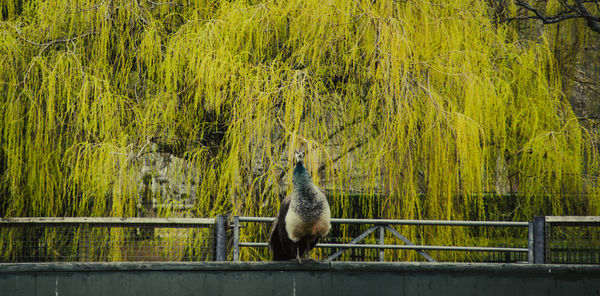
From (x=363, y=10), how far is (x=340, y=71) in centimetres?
86

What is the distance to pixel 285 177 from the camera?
8664mm

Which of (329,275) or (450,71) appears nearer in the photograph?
(329,275)

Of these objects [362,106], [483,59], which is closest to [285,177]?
[362,106]

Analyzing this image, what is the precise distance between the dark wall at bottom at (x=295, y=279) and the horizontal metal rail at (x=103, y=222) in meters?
1.14

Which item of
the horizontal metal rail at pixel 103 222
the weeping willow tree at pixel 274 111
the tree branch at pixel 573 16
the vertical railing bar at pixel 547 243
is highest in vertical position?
the tree branch at pixel 573 16

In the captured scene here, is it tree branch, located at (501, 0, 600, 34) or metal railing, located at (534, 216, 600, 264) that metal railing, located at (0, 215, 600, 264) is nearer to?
metal railing, located at (534, 216, 600, 264)

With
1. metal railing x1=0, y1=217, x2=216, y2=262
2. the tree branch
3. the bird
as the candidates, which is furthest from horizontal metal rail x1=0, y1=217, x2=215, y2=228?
the tree branch

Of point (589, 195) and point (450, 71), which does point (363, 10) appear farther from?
point (589, 195)

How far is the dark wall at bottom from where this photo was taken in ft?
17.2

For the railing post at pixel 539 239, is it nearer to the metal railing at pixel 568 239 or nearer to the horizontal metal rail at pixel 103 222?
the metal railing at pixel 568 239

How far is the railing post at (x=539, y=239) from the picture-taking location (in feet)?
20.5

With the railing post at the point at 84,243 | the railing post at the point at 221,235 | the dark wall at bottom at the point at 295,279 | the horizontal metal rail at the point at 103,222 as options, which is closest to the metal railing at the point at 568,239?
the dark wall at bottom at the point at 295,279

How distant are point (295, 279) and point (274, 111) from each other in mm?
3515

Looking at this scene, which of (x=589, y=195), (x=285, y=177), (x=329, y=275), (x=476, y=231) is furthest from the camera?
(x=476, y=231)
